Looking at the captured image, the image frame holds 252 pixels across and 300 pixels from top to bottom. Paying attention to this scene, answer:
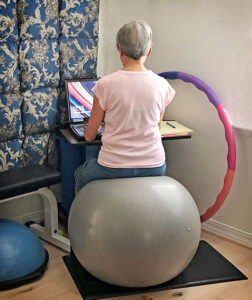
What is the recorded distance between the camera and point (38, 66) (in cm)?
286

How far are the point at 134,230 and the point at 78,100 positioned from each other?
1.12 meters

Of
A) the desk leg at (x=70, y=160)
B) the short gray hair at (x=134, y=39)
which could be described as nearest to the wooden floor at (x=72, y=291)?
the desk leg at (x=70, y=160)

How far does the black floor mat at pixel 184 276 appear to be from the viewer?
7.94ft

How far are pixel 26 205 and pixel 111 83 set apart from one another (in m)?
1.19

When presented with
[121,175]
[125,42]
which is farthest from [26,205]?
[125,42]

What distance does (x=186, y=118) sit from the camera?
124 inches

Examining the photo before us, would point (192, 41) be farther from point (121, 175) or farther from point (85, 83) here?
point (121, 175)

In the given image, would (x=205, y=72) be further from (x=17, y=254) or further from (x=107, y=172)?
(x=17, y=254)

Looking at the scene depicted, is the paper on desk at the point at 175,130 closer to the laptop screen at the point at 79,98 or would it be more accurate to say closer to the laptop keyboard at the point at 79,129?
the laptop keyboard at the point at 79,129

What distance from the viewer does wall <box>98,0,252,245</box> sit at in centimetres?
282

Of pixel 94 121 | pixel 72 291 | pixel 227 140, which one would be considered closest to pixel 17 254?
pixel 72 291

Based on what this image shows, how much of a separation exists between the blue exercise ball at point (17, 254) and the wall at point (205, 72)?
1145 mm

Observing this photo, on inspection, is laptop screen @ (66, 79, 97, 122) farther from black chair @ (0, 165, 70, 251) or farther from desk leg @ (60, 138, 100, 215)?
black chair @ (0, 165, 70, 251)

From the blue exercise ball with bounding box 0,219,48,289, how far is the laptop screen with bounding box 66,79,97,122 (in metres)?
0.80
